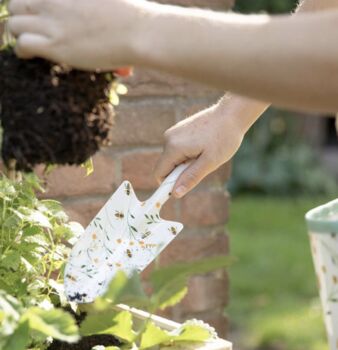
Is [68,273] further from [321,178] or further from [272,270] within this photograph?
[321,178]

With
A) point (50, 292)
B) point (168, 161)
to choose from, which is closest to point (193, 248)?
point (168, 161)

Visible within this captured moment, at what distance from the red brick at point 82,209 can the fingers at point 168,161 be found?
1.06 feet

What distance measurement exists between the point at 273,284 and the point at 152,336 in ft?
8.10

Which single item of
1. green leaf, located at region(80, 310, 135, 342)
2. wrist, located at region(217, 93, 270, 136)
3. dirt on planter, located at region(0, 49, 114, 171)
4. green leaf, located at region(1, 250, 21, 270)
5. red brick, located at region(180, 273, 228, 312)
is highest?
dirt on planter, located at region(0, 49, 114, 171)

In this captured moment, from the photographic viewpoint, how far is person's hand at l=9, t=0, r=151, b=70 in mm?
916

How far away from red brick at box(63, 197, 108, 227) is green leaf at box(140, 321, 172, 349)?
597 mm

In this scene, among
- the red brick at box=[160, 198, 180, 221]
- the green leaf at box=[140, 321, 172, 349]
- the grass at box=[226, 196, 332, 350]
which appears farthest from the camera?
the grass at box=[226, 196, 332, 350]

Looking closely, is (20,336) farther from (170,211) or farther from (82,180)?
(170,211)

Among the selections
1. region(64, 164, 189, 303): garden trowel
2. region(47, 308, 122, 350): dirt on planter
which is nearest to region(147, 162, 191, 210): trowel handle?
region(64, 164, 189, 303): garden trowel

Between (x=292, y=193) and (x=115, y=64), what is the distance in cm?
431

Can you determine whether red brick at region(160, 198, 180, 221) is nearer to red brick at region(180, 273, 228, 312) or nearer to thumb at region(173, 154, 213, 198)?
red brick at region(180, 273, 228, 312)

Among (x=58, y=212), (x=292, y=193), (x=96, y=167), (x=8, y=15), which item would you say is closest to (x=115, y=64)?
(x=8, y=15)

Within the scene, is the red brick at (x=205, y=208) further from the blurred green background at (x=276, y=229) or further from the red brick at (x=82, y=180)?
the blurred green background at (x=276, y=229)

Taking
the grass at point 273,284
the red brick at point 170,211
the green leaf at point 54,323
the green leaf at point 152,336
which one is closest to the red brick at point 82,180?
the red brick at point 170,211
